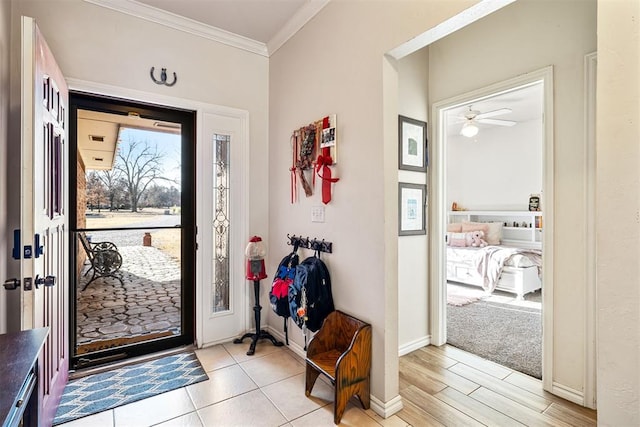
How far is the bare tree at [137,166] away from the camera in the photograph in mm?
2635

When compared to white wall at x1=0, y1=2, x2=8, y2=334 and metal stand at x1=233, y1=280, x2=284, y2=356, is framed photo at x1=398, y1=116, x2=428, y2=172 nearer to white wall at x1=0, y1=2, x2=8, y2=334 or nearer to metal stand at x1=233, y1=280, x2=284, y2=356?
metal stand at x1=233, y1=280, x2=284, y2=356

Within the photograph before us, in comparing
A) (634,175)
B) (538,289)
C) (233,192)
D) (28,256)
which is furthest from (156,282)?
(538,289)

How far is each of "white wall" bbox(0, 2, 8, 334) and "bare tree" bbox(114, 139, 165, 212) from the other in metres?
0.73

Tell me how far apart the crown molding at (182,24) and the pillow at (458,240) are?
431cm

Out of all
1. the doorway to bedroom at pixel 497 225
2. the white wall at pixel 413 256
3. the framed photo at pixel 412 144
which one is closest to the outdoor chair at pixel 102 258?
the white wall at pixel 413 256

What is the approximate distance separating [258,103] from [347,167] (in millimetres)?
1465

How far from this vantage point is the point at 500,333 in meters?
3.16

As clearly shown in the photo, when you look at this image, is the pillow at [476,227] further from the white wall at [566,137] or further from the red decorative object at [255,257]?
the red decorative object at [255,257]

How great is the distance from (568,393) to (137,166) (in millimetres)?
3567

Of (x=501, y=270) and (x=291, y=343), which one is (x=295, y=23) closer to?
(x=291, y=343)

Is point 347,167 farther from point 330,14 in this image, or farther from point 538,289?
point 538,289

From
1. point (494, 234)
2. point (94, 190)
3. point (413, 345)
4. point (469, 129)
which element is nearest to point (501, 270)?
point (494, 234)

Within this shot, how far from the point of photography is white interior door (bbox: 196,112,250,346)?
2.84m

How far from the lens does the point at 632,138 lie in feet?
3.34
